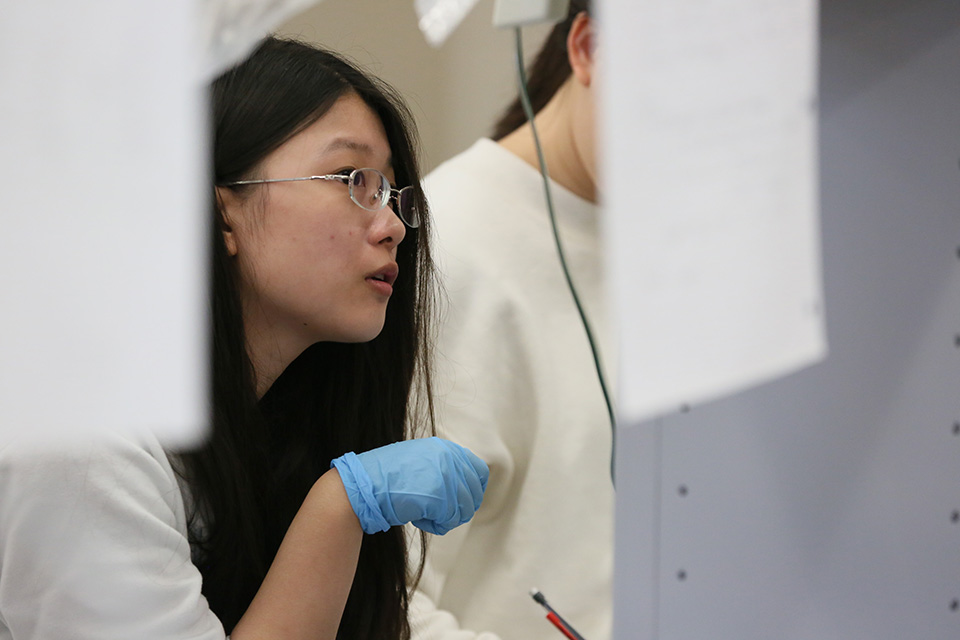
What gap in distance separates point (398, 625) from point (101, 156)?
76 cm

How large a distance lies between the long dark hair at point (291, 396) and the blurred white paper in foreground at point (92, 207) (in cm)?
44

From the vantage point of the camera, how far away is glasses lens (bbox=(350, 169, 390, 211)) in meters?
0.85

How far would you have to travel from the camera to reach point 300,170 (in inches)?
32.5

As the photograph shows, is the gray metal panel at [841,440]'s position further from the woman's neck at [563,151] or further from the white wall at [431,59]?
the woman's neck at [563,151]

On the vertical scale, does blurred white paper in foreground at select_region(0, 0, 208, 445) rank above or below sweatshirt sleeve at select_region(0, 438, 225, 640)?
above

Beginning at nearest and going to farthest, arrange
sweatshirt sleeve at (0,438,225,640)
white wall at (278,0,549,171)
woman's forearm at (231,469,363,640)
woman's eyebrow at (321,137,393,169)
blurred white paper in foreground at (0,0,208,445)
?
blurred white paper in foreground at (0,0,208,445)
sweatshirt sleeve at (0,438,225,640)
woman's forearm at (231,469,363,640)
woman's eyebrow at (321,137,393,169)
white wall at (278,0,549,171)

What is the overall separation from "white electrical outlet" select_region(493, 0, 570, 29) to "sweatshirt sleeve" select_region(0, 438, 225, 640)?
0.37 meters

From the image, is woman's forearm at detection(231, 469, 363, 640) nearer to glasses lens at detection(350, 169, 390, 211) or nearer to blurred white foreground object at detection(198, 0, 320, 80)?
glasses lens at detection(350, 169, 390, 211)

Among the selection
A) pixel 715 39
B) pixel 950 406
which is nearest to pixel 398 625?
pixel 950 406

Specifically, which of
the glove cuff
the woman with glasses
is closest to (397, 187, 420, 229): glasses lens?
the woman with glasses

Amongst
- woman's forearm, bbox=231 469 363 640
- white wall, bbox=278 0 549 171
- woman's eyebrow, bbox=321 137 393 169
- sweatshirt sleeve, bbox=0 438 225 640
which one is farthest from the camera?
white wall, bbox=278 0 549 171

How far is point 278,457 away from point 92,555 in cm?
33

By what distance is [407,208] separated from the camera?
3.08 ft

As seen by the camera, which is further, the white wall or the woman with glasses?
the white wall
